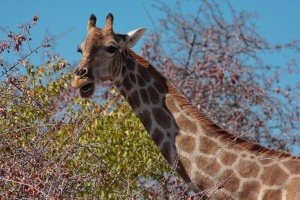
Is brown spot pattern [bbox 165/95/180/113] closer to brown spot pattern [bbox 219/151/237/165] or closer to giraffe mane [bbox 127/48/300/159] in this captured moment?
giraffe mane [bbox 127/48/300/159]

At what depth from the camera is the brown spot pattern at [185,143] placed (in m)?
8.38

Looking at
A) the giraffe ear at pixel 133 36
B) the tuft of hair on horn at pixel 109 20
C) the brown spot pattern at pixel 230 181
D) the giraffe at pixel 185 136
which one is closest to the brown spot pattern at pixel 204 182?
the giraffe at pixel 185 136

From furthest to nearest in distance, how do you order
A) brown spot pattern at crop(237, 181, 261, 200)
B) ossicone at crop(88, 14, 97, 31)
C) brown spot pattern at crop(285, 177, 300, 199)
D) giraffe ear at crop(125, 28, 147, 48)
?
ossicone at crop(88, 14, 97, 31) < giraffe ear at crop(125, 28, 147, 48) < brown spot pattern at crop(237, 181, 261, 200) < brown spot pattern at crop(285, 177, 300, 199)

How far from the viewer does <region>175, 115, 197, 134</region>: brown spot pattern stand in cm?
845

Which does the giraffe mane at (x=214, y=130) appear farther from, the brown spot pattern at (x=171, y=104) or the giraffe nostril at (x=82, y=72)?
the giraffe nostril at (x=82, y=72)

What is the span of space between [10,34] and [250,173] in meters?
2.49

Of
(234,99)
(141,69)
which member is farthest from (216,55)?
(141,69)

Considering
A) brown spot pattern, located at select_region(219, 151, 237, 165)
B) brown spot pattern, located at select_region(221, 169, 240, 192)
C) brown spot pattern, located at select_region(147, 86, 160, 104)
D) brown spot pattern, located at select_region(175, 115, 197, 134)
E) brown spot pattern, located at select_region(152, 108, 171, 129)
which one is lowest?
brown spot pattern, located at select_region(221, 169, 240, 192)

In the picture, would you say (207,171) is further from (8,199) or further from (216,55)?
(216,55)

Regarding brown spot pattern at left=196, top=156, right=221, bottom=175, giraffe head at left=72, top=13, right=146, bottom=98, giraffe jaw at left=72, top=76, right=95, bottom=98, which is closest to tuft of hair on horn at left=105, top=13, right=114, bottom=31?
giraffe head at left=72, top=13, right=146, bottom=98

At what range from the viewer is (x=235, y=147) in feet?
26.9

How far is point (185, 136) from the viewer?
8492mm

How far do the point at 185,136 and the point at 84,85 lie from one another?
1.10 metres

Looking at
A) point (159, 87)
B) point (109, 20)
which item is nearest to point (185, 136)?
point (159, 87)
